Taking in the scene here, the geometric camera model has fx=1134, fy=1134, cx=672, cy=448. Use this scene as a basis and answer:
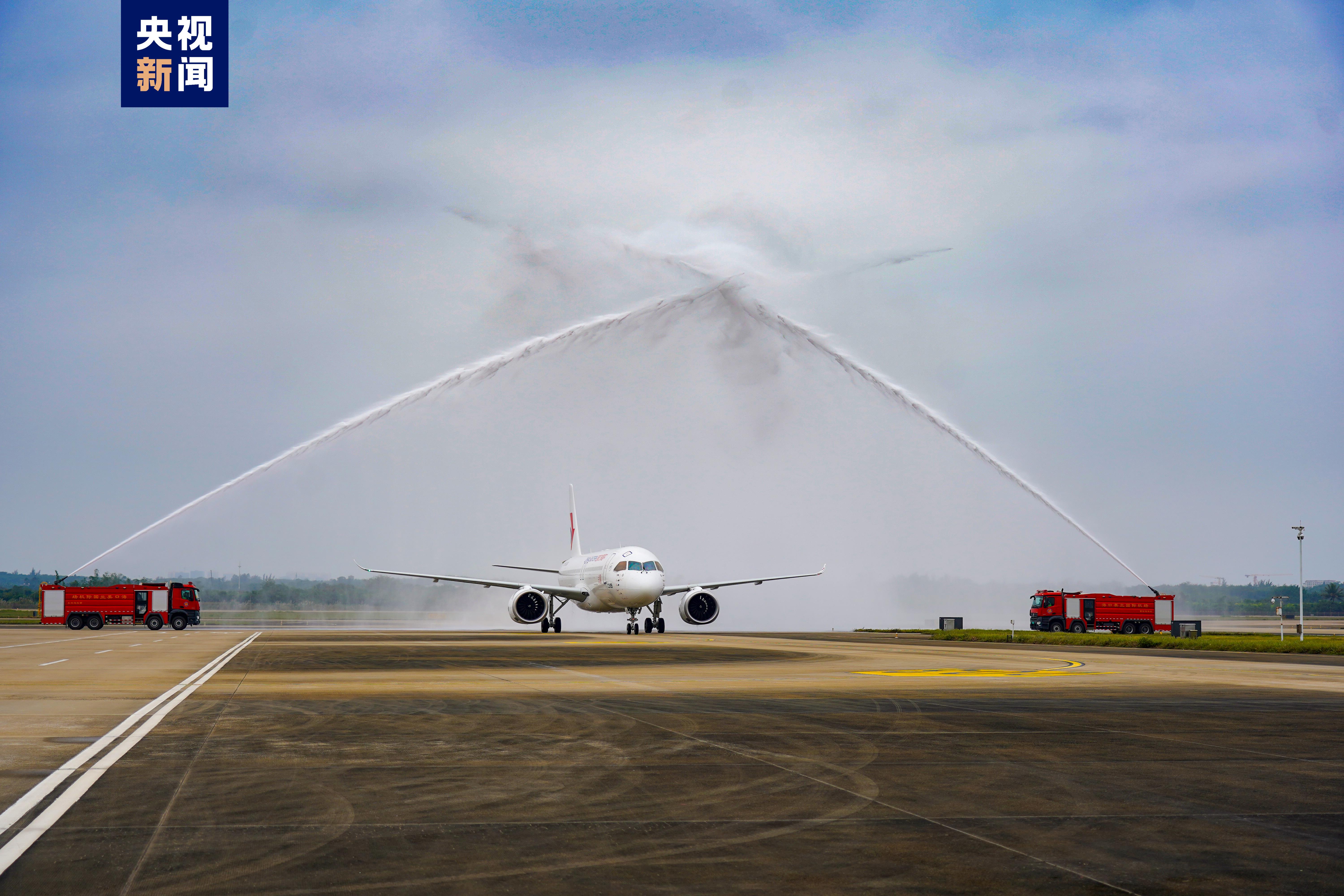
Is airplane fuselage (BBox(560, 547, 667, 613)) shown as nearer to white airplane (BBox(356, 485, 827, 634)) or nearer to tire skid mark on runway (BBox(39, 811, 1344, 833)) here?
white airplane (BBox(356, 485, 827, 634))

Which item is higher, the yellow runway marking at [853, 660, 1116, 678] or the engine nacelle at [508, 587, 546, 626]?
the yellow runway marking at [853, 660, 1116, 678]

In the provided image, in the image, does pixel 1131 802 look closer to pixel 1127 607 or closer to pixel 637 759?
pixel 637 759

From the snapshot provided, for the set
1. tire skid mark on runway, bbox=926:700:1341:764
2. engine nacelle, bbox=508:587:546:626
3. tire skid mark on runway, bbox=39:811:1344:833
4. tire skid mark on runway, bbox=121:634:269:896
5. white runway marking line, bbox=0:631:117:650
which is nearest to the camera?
tire skid mark on runway, bbox=121:634:269:896

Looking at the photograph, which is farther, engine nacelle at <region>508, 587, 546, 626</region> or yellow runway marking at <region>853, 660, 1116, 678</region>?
engine nacelle at <region>508, 587, 546, 626</region>

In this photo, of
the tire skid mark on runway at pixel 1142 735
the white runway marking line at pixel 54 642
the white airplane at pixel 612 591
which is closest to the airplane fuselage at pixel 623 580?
the white airplane at pixel 612 591

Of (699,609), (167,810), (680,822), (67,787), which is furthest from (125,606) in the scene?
(680,822)

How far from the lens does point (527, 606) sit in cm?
6500

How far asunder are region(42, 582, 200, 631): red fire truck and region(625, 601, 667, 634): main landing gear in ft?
95.4

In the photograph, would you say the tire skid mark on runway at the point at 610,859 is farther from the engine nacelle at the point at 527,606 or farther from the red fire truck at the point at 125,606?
the red fire truck at the point at 125,606

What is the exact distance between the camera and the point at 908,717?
17.4 meters

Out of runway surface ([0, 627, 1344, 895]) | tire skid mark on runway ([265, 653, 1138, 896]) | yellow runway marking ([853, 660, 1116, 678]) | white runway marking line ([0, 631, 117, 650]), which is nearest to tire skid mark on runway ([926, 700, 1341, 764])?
runway surface ([0, 627, 1344, 895])

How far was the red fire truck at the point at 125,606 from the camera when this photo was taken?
70.0 meters

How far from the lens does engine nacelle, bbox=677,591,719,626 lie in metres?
60.9

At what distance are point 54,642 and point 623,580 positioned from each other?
25.6 meters
